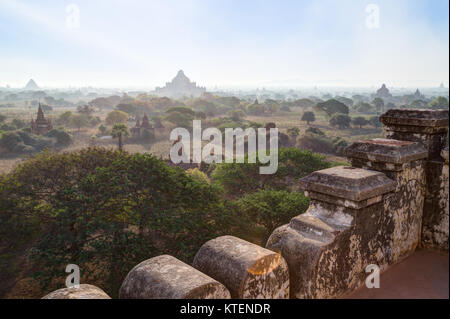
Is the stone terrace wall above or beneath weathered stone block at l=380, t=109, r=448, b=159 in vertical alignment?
beneath

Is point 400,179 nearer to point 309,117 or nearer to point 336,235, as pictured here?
point 336,235

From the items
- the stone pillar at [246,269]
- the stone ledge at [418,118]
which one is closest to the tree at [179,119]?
the stone ledge at [418,118]

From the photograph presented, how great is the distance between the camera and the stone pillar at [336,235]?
2209 mm

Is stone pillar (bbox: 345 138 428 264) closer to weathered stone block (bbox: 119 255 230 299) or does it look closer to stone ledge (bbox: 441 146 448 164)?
stone ledge (bbox: 441 146 448 164)

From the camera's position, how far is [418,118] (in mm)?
3080

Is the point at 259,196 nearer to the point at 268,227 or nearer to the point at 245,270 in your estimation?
the point at 268,227

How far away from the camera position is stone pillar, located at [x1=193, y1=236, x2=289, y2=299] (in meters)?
1.96

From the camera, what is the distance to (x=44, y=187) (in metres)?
12.1

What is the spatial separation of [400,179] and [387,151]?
256 millimetres

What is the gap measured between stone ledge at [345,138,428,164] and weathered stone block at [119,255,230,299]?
1711 mm

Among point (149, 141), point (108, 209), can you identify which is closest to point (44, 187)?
point (108, 209)

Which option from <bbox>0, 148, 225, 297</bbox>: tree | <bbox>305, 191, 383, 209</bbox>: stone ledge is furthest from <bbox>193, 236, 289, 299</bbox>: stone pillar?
<bbox>0, 148, 225, 297</bbox>: tree

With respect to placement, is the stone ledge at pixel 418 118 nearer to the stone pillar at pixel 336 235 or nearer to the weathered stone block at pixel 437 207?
the weathered stone block at pixel 437 207

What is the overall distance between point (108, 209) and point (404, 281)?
9.50 meters
